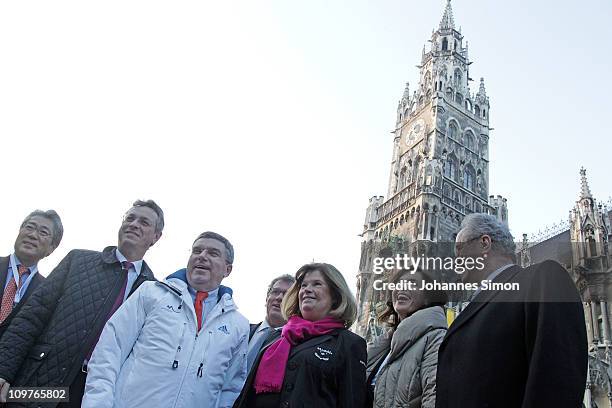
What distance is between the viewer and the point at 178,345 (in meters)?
3.91

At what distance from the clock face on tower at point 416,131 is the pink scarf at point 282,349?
32248 mm

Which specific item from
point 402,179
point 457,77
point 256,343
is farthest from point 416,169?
point 256,343

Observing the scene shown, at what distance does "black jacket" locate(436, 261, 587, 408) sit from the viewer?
2.67 meters

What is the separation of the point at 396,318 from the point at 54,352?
2958 millimetres

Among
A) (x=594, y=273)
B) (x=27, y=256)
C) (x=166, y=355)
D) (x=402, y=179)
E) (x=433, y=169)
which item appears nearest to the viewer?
(x=166, y=355)

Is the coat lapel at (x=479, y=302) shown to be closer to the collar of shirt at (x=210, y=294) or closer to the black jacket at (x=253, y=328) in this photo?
the collar of shirt at (x=210, y=294)

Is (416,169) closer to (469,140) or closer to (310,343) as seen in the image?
(469,140)

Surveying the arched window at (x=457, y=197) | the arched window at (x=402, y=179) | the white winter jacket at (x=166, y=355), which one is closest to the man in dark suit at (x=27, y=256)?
the white winter jacket at (x=166, y=355)

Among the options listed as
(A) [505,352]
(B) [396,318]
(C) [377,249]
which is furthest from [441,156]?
(A) [505,352]

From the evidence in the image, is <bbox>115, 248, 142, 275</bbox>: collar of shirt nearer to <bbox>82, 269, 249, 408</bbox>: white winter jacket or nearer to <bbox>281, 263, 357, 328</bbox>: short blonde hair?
<bbox>82, 269, 249, 408</bbox>: white winter jacket

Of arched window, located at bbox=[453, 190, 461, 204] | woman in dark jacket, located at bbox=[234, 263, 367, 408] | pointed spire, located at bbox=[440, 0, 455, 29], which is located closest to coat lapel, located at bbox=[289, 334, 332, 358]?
woman in dark jacket, located at bbox=[234, 263, 367, 408]

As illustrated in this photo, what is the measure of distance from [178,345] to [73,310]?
96 cm

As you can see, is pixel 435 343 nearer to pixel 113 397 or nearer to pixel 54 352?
pixel 113 397

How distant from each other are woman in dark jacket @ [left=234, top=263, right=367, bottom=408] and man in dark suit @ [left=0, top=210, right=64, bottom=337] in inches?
95.8
